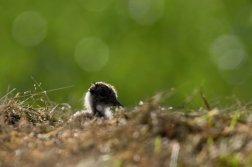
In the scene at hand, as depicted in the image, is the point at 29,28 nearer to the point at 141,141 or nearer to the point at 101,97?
the point at 101,97

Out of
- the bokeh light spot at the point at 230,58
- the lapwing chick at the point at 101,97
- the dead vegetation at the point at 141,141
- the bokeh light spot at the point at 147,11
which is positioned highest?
the bokeh light spot at the point at 147,11

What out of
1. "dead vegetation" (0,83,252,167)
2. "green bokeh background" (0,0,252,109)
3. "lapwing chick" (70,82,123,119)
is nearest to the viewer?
"dead vegetation" (0,83,252,167)

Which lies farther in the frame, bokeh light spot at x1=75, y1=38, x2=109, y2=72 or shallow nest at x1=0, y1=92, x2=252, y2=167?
bokeh light spot at x1=75, y1=38, x2=109, y2=72

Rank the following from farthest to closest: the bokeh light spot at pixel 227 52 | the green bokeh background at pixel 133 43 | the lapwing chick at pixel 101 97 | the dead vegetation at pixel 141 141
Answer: the bokeh light spot at pixel 227 52
the green bokeh background at pixel 133 43
the lapwing chick at pixel 101 97
the dead vegetation at pixel 141 141

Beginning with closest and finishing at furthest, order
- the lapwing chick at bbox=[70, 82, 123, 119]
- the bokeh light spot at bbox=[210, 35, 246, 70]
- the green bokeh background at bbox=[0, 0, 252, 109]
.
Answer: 1. the lapwing chick at bbox=[70, 82, 123, 119]
2. the green bokeh background at bbox=[0, 0, 252, 109]
3. the bokeh light spot at bbox=[210, 35, 246, 70]

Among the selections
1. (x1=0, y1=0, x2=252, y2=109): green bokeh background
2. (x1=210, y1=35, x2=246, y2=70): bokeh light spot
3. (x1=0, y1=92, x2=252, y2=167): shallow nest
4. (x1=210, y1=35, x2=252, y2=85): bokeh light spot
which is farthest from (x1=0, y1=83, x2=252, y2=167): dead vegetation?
(x1=210, y1=35, x2=246, y2=70): bokeh light spot

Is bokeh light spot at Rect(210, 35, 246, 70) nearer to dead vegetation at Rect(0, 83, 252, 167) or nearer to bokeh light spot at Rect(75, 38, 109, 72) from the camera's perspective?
bokeh light spot at Rect(75, 38, 109, 72)

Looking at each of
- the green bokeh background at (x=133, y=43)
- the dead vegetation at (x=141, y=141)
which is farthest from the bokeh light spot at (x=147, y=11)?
the dead vegetation at (x=141, y=141)

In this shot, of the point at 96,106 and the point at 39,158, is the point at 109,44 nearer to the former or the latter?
the point at 96,106

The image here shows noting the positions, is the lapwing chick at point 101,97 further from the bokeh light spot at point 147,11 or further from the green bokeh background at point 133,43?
the bokeh light spot at point 147,11
